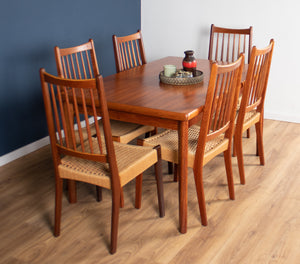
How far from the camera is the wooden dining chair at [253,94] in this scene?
87.1 inches

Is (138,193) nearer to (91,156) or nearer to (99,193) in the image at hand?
(99,193)

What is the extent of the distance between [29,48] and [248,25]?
2113mm

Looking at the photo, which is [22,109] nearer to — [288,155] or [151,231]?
[151,231]

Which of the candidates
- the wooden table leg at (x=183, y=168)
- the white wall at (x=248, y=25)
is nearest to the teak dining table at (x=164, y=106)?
the wooden table leg at (x=183, y=168)

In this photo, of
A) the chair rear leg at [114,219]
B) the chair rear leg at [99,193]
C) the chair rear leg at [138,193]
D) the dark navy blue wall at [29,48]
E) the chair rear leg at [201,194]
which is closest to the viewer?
the chair rear leg at [114,219]

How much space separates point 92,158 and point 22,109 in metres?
1.38

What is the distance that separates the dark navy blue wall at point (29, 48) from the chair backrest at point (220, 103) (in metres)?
1.58

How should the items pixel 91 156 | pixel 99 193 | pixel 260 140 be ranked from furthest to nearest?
pixel 260 140, pixel 99 193, pixel 91 156

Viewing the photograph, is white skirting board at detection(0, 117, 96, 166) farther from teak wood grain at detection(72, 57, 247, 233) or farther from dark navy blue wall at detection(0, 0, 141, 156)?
teak wood grain at detection(72, 57, 247, 233)

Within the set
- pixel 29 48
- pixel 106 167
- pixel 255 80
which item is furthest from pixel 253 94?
pixel 29 48

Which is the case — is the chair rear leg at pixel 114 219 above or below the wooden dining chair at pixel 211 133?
below

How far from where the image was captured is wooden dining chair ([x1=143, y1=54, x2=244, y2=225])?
1.85m

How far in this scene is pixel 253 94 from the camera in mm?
2430

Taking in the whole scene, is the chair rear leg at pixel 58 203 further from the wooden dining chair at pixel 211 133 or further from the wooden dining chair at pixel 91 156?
the wooden dining chair at pixel 211 133
